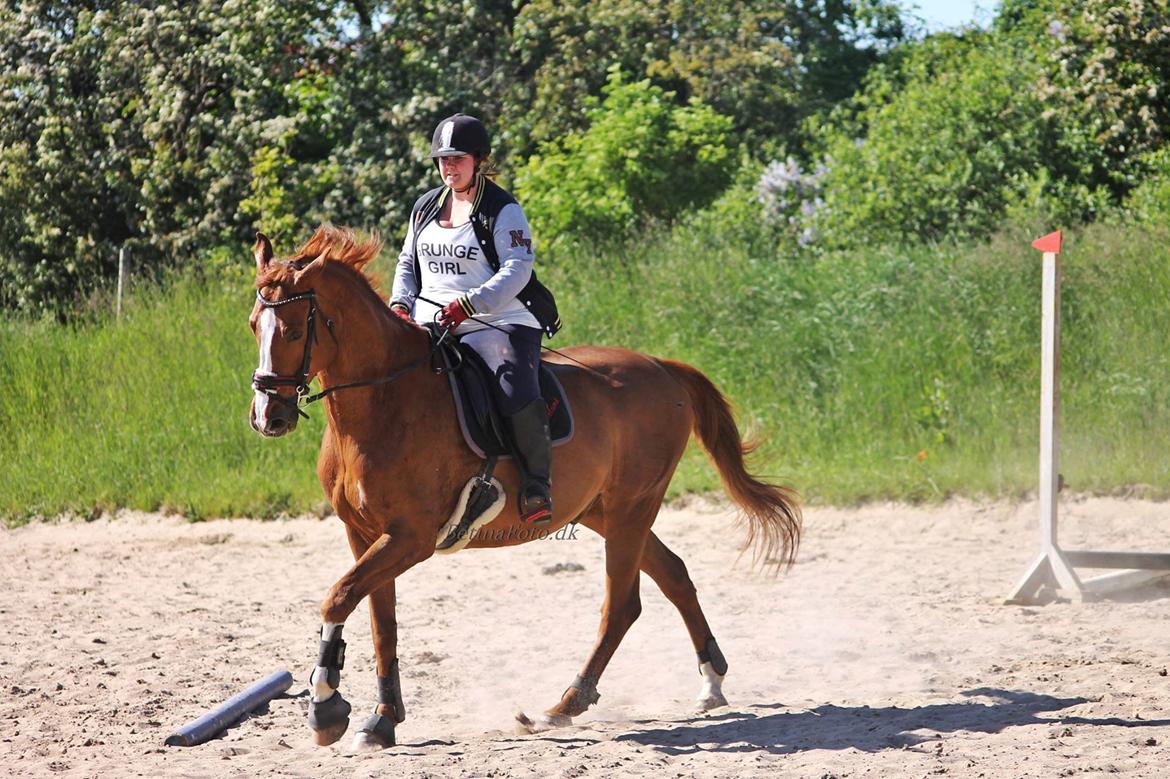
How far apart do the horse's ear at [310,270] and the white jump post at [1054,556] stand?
15.4 ft

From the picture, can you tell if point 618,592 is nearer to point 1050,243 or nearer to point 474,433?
point 474,433

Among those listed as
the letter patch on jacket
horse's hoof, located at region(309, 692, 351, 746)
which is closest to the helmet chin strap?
the letter patch on jacket

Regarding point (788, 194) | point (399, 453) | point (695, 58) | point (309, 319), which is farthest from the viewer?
point (695, 58)

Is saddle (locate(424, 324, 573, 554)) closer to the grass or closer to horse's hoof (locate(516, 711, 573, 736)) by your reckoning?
horse's hoof (locate(516, 711, 573, 736))

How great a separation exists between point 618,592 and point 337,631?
1.70m

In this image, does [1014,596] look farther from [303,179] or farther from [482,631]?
→ [303,179]

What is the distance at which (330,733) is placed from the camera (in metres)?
5.80

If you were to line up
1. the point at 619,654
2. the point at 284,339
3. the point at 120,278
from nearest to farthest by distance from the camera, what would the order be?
the point at 284,339 < the point at 619,654 < the point at 120,278

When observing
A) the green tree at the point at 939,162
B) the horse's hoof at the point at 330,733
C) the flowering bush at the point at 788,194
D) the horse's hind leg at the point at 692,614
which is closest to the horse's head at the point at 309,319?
the horse's hoof at the point at 330,733

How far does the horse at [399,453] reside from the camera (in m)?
5.75

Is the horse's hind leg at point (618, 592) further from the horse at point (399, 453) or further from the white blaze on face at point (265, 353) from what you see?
the white blaze on face at point (265, 353)

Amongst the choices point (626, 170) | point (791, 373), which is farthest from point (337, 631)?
point (626, 170)

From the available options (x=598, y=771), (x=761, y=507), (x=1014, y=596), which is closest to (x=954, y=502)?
(x=1014, y=596)

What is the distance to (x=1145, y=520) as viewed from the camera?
1091 centimetres
